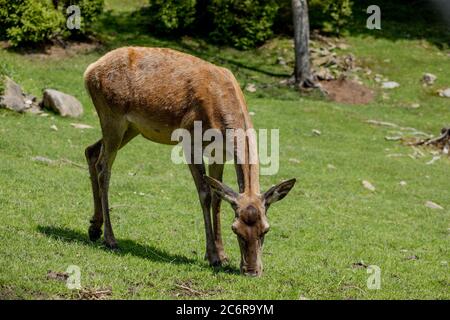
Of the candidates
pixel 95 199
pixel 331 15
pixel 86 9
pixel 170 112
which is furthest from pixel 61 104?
pixel 331 15

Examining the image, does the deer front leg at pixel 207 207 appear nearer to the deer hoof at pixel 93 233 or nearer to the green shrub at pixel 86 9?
the deer hoof at pixel 93 233

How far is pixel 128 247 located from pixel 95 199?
90 centimetres

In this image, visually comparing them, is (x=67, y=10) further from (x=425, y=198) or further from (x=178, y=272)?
(x=178, y=272)

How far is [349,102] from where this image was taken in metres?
25.8

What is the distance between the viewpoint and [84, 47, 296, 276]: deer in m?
7.74

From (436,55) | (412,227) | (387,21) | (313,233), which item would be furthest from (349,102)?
(313,233)

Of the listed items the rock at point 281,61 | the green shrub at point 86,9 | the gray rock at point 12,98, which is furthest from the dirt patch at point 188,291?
the rock at point 281,61

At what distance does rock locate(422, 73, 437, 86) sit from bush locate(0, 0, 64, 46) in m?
15.4

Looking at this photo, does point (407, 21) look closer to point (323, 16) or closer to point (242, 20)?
point (323, 16)

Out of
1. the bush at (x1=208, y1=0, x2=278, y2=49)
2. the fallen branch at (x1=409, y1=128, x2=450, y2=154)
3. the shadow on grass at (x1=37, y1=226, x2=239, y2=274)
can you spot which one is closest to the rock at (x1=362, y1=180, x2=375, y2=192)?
the fallen branch at (x1=409, y1=128, x2=450, y2=154)

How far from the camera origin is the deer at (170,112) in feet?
25.4

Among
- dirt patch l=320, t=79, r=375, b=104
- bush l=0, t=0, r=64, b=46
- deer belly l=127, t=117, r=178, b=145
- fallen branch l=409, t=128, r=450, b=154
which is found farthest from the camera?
dirt patch l=320, t=79, r=375, b=104

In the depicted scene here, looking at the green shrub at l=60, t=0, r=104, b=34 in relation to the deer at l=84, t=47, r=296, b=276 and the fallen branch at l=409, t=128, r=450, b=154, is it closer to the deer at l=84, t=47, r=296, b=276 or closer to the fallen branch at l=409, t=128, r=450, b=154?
the fallen branch at l=409, t=128, r=450, b=154
